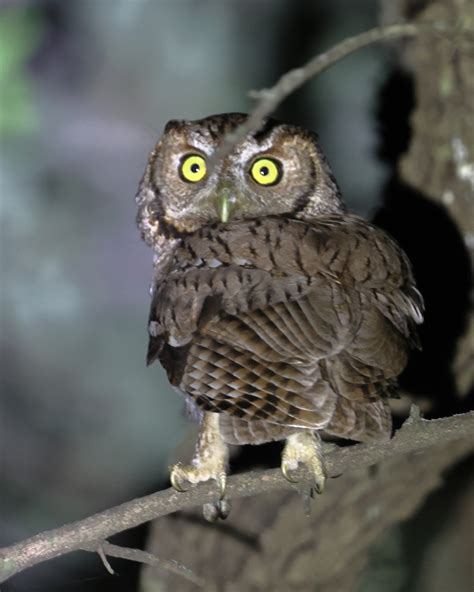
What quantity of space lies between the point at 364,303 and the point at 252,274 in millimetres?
260

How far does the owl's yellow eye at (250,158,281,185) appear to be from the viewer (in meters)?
2.59

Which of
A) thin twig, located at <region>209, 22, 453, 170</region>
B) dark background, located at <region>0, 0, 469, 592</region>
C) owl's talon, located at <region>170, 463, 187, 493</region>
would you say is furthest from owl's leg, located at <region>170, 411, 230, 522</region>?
dark background, located at <region>0, 0, 469, 592</region>

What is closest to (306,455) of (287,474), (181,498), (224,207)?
(287,474)

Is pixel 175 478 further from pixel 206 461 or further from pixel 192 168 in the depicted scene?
pixel 192 168

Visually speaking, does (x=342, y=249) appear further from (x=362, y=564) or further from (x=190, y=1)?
(x=190, y=1)

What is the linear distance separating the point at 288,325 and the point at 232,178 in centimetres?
65

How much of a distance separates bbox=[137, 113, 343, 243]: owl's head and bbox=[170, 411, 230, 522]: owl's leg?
525mm

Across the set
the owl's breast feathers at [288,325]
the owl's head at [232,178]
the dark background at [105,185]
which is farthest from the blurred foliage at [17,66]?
the owl's breast feathers at [288,325]

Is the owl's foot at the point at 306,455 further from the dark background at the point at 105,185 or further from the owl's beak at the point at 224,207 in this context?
the dark background at the point at 105,185

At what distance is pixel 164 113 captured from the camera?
15.0ft

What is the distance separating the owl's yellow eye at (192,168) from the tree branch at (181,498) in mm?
895

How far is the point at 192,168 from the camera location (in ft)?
8.90

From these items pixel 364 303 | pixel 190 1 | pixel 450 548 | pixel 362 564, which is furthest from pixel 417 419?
pixel 190 1

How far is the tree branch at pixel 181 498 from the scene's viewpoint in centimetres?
201
